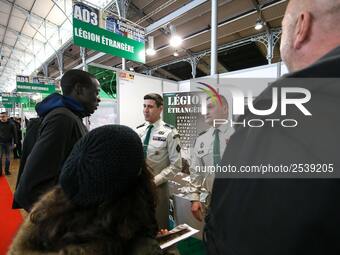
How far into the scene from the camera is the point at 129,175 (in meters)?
0.63

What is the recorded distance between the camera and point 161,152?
234cm

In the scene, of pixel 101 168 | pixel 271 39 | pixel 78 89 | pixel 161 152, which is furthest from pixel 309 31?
pixel 271 39

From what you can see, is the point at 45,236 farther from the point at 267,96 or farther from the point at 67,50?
the point at 67,50

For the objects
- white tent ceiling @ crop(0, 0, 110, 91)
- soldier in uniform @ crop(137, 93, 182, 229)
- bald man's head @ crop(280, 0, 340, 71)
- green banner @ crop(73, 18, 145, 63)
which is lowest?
soldier in uniform @ crop(137, 93, 182, 229)

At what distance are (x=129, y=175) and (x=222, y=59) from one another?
8.05m

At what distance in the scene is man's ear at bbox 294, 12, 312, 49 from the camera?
55 centimetres

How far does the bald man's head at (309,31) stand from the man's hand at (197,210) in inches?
57.7

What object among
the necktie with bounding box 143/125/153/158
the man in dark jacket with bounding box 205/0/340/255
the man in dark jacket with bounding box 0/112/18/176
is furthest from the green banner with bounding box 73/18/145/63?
the man in dark jacket with bounding box 0/112/18/176

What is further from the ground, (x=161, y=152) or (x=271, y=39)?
(x=271, y=39)

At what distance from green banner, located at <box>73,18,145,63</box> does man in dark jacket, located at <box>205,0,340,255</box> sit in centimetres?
240

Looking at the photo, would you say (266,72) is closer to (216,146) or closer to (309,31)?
(216,146)

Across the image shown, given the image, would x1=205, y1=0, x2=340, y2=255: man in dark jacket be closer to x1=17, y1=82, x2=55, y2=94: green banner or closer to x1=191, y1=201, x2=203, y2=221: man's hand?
x1=191, y1=201, x2=203, y2=221: man's hand

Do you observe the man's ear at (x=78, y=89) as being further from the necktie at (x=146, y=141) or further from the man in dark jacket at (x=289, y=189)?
the man in dark jacket at (x=289, y=189)

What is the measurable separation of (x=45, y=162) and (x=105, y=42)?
6.54 feet
